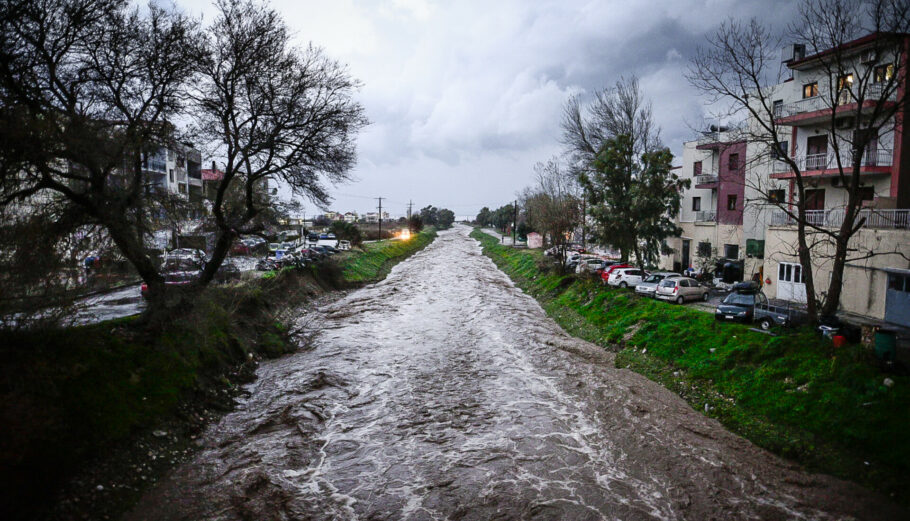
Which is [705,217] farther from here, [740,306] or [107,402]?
[107,402]

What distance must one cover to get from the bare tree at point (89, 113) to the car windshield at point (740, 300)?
20722 millimetres

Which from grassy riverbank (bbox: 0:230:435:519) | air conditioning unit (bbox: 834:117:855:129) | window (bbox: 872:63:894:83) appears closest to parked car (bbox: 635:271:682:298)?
air conditioning unit (bbox: 834:117:855:129)

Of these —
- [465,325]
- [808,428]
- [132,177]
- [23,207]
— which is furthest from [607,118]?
[23,207]

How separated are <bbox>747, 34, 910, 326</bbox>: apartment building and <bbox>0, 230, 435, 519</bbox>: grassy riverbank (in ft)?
64.6

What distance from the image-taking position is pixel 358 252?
51.3 meters

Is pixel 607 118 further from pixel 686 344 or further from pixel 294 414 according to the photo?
pixel 294 414

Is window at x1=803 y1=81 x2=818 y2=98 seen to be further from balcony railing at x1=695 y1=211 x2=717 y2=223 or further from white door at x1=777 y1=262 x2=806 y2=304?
balcony railing at x1=695 y1=211 x2=717 y2=223

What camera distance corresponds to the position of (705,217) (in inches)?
1501

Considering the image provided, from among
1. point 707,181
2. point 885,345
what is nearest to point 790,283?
point 885,345

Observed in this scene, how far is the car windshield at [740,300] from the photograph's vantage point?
19016 millimetres

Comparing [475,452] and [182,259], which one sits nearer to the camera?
[475,452]

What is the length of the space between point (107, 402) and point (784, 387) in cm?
1722

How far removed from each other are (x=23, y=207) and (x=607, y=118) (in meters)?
35.1

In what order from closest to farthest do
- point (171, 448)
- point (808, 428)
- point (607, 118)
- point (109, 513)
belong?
1. point (109, 513)
2. point (171, 448)
3. point (808, 428)
4. point (607, 118)
